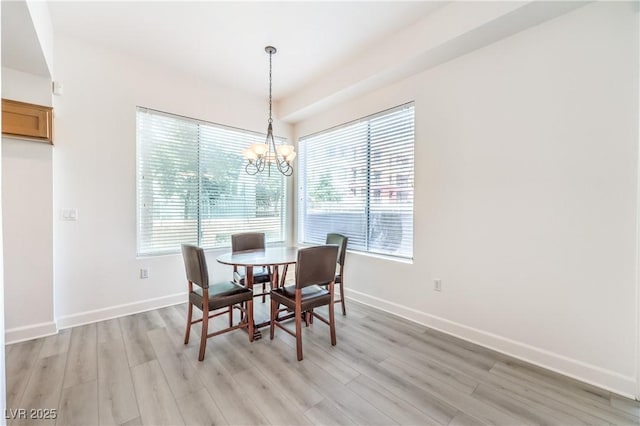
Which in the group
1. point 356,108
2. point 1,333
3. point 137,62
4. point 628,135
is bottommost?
point 1,333

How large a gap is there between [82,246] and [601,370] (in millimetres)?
4733

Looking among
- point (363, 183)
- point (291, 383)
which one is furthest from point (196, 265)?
point (363, 183)

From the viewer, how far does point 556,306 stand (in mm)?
2174

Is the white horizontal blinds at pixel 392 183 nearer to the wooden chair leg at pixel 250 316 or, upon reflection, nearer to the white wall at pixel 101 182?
the wooden chair leg at pixel 250 316

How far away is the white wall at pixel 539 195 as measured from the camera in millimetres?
1925

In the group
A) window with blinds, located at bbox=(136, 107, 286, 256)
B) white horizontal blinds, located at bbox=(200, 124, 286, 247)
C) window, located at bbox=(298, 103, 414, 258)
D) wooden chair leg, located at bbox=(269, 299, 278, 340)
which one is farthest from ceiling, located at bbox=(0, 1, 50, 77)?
window, located at bbox=(298, 103, 414, 258)

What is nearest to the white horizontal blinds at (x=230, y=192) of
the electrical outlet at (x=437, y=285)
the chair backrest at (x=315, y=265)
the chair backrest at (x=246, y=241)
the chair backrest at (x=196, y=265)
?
the chair backrest at (x=246, y=241)

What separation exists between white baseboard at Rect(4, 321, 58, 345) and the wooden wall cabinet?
1767mm

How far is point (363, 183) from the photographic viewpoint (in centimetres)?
372

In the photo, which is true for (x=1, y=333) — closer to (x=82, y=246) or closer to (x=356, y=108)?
(x=82, y=246)

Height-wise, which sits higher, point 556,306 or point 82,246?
point 82,246

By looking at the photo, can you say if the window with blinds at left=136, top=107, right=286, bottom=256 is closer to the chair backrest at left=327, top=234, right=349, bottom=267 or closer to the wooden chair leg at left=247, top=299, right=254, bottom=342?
the chair backrest at left=327, top=234, right=349, bottom=267

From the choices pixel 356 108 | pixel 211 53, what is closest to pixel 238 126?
pixel 211 53

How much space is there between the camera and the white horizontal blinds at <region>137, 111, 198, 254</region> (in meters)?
3.36
